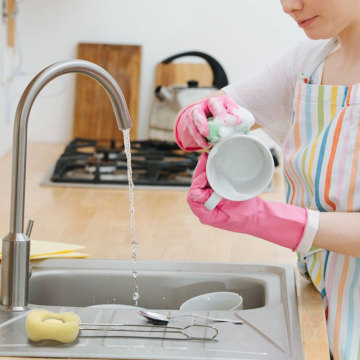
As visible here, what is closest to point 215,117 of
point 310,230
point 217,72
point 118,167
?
point 310,230

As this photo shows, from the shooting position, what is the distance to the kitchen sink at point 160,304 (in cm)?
107

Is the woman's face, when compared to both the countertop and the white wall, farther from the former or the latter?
the white wall

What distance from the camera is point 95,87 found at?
2.87 meters

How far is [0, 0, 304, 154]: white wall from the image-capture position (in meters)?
2.85

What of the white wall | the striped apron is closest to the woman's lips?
the striped apron

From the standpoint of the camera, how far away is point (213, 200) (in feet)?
3.59

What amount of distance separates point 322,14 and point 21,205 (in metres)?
0.52

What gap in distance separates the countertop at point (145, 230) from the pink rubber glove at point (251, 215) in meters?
0.14

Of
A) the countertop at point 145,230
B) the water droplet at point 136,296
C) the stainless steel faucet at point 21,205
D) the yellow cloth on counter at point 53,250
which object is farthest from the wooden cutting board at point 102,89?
the stainless steel faucet at point 21,205

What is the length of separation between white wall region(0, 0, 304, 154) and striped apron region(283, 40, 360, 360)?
1.55 metres

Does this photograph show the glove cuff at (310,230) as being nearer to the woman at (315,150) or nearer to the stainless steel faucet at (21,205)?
the woman at (315,150)

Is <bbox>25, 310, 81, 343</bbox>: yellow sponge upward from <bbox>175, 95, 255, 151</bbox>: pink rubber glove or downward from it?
downward

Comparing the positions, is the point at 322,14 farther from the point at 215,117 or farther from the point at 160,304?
the point at 160,304

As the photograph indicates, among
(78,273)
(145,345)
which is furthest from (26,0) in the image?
(145,345)
